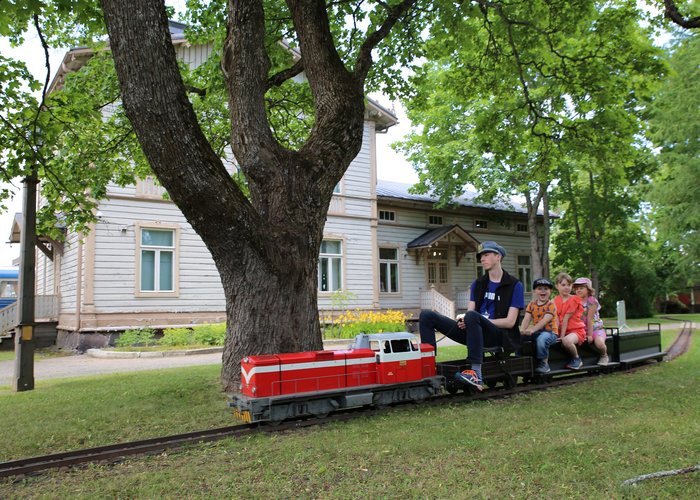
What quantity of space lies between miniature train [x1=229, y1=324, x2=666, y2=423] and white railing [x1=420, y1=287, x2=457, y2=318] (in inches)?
676

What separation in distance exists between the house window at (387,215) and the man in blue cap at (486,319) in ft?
63.4

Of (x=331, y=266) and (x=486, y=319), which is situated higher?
(x=331, y=266)

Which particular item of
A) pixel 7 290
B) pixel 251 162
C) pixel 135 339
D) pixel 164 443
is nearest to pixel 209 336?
pixel 135 339

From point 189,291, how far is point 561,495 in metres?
18.1

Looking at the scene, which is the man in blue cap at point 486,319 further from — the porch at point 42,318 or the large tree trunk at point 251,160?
the porch at point 42,318

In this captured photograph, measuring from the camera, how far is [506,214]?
3169 cm

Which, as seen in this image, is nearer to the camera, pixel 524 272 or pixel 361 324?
pixel 361 324

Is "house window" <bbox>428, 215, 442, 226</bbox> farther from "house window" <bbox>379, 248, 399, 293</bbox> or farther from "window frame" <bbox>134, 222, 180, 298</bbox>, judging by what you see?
"window frame" <bbox>134, 222, 180, 298</bbox>

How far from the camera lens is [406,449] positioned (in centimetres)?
507

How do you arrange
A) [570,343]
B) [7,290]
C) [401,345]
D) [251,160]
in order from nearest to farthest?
[401,345]
[251,160]
[570,343]
[7,290]

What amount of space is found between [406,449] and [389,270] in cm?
2180

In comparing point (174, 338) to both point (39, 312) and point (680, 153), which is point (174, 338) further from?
point (680, 153)

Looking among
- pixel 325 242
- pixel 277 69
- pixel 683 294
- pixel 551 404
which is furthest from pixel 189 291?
pixel 683 294

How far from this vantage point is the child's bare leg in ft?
28.7
